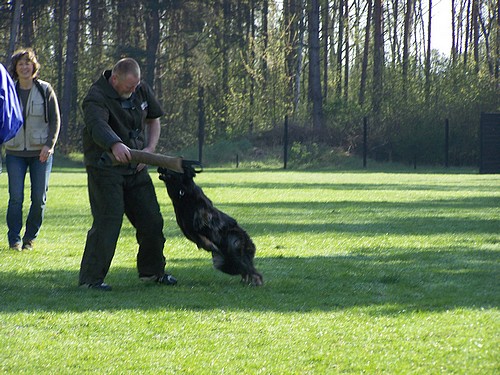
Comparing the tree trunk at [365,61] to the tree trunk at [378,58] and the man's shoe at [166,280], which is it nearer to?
the tree trunk at [378,58]

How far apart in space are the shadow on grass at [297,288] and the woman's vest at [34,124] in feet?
5.83

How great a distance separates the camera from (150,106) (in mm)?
8523

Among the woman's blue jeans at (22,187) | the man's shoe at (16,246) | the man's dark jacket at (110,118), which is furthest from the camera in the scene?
the man's shoe at (16,246)

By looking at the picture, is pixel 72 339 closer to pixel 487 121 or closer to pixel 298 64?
pixel 487 121

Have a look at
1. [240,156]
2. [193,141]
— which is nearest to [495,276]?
[240,156]

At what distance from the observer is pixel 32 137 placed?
1039cm

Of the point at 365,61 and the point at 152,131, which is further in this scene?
the point at 365,61

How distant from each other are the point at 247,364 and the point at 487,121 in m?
30.0

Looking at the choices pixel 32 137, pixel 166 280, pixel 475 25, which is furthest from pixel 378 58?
pixel 166 280

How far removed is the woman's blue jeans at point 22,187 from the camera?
1051cm

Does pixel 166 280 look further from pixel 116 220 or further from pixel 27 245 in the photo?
pixel 27 245

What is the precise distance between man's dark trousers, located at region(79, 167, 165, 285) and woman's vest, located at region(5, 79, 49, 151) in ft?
7.51

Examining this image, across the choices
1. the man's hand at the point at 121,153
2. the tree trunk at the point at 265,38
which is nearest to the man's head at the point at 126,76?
the man's hand at the point at 121,153

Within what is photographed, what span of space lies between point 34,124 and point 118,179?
2.65m
